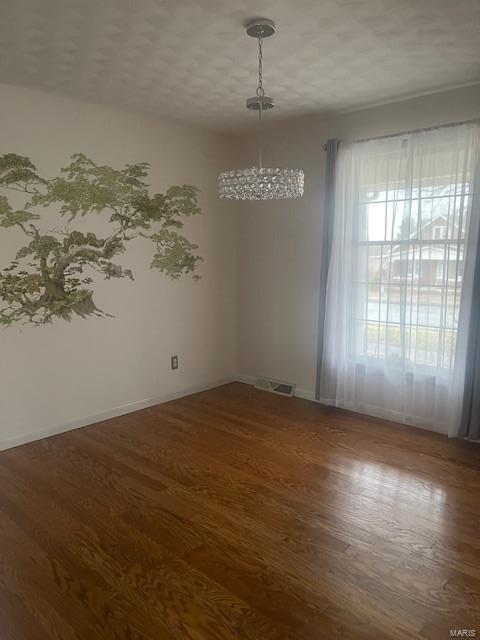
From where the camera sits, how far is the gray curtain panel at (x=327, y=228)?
12.3 ft

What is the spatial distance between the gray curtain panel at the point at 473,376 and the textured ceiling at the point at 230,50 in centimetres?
112

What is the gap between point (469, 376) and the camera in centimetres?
317

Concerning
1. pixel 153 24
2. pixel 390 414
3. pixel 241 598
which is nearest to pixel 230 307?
pixel 390 414

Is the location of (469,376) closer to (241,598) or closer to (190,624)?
(241,598)

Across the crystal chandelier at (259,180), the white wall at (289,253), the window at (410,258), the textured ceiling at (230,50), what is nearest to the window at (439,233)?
the window at (410,258)

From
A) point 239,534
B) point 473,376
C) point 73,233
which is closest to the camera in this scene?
point 239,534

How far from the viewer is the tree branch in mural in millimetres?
3139

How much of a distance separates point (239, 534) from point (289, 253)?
2.71m

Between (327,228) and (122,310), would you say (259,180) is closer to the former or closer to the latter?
(327,228)

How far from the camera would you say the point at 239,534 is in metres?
2.23

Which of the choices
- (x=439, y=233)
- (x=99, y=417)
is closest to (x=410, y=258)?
(x=439, y=233)

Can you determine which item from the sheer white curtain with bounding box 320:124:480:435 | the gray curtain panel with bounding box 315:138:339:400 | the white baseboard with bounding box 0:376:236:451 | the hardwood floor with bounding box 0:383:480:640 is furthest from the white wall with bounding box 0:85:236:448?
the sheer white curtain with bounding box 320:124:480:435

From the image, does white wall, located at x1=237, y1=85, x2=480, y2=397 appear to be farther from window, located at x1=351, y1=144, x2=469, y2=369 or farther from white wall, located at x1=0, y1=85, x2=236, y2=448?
→ window, located at x1=351, y1=144, x2=469, y2=369

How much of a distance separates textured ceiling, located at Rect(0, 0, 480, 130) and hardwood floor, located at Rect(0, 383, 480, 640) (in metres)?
2.56
